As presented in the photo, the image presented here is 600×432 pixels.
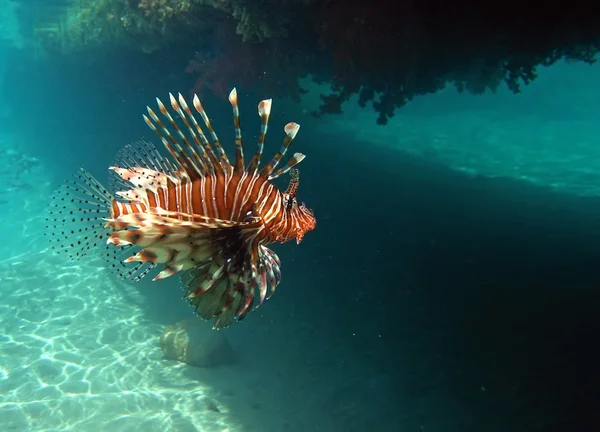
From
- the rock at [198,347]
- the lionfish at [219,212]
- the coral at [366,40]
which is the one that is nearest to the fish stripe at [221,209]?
the lionfish at [219,212]

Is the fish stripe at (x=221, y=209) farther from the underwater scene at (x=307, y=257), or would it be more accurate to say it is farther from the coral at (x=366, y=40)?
the coral at (x=366, y=40)

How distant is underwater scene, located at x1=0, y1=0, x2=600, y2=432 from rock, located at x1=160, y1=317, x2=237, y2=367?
47 millimetres

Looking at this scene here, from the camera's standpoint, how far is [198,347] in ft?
26.1

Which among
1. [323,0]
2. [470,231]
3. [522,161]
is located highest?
[323,0]

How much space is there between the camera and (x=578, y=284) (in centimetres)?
568

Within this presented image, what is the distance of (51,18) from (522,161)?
77.3 ft

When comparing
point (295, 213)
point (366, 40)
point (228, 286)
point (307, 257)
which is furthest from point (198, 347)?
point (366, 40)

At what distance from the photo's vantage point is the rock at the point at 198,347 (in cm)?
791

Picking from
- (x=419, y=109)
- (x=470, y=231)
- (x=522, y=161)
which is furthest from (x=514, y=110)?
(x=470, y=231)

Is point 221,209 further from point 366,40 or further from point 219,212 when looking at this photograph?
point 366,40

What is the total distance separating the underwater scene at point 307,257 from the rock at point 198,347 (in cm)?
5

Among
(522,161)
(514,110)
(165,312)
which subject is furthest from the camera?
(514,110)

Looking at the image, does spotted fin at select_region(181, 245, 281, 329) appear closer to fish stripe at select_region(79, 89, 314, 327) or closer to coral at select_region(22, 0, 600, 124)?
fish stripe at select_region(79, 89, 314, 327)

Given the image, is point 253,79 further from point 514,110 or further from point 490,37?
point 514,110
